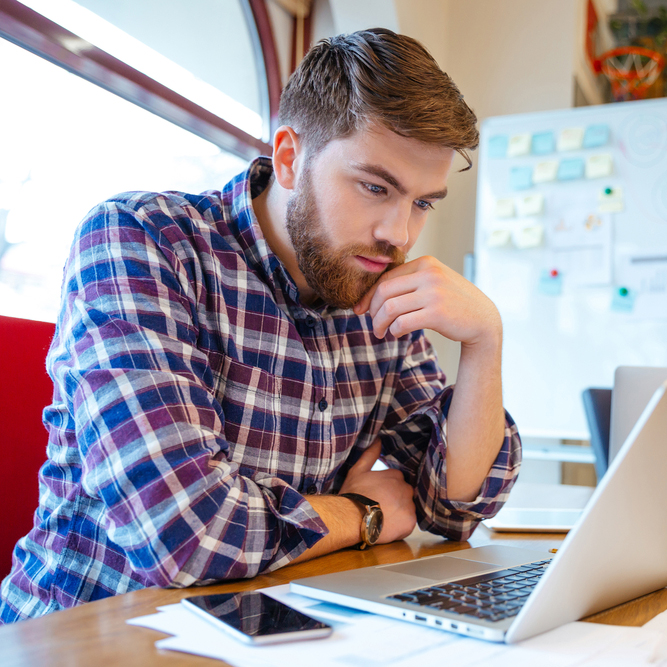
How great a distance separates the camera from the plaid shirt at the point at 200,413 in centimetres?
66

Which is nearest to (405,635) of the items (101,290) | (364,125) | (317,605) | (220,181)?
(317,605)

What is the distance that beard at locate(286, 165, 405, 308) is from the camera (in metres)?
1.00

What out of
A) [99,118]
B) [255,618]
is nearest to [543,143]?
[99,118]

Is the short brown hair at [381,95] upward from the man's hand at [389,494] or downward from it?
upward

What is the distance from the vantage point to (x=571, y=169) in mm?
2605

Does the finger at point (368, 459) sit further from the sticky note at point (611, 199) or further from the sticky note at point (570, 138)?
the sticky note at point (570, 138)

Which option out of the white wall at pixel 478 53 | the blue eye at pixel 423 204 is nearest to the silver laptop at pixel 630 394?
the blue eye at pixel 423 204

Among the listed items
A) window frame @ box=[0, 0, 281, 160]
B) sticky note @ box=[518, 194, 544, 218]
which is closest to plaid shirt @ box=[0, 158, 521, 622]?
window frame @ box=[0, 0, 281, 160]

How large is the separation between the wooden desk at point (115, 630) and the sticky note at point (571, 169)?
220 cm

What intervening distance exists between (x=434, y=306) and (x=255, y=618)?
0.53 m

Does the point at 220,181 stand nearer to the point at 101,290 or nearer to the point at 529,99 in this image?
the point at 529,99

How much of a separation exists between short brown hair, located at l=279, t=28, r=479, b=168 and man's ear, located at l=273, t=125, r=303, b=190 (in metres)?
0.02

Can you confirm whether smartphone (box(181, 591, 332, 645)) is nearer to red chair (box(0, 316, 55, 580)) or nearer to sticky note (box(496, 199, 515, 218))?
red chair (box(0, 316, 55, 580))

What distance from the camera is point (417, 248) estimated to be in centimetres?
297
